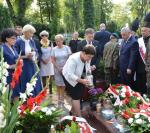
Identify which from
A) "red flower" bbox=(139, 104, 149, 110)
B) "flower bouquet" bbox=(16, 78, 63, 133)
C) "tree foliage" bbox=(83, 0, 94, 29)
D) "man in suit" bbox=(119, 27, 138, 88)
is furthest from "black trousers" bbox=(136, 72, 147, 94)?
"tree foliage" bbox=(83, 0, 94, 29)

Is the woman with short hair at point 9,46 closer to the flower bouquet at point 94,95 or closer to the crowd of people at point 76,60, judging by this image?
the crowd of people at point 76,60

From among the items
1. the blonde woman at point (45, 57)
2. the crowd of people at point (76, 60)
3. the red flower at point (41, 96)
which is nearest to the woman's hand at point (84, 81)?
the crowd of people at point (76, 60)

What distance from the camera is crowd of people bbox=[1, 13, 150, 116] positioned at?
5.60m

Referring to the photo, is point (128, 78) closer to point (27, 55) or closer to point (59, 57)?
point (59, 57)

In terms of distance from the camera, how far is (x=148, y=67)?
18.4 ft

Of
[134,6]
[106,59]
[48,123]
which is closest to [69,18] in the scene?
[134,6]

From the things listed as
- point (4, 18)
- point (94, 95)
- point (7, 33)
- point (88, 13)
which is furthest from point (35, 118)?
point (88, 13)

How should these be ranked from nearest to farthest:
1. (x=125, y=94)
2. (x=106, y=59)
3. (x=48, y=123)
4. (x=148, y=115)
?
(x=48, y=123), (x=148, y=115), (x=125, y=94), (x=106, y=59)

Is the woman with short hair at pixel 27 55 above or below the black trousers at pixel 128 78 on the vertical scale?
above

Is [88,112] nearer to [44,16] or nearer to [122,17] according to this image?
[44,16]

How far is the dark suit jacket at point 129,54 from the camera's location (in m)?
6.72

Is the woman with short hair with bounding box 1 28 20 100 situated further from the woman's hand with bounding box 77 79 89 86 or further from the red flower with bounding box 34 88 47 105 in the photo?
the red flower with bounding box 34 88 47 105

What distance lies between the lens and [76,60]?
5559 mm

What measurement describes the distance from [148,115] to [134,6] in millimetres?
32845
